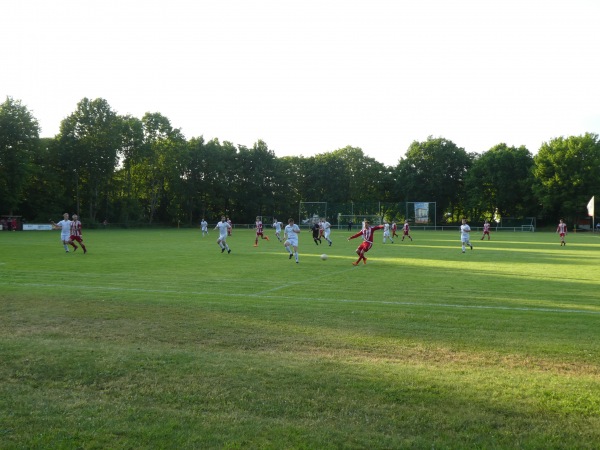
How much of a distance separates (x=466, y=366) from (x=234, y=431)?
332 centimetres

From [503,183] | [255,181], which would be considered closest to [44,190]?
[255,181]

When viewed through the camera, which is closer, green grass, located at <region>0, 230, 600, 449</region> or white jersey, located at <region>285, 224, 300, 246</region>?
green grass, located at <region>0, 230, 600, 449</region>

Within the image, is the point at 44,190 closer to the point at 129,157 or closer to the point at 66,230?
the point at 129,157

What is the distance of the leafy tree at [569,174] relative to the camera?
75.3m

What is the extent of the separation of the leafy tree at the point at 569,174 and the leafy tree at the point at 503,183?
3.68 metres

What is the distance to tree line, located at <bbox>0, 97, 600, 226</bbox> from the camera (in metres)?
72.3

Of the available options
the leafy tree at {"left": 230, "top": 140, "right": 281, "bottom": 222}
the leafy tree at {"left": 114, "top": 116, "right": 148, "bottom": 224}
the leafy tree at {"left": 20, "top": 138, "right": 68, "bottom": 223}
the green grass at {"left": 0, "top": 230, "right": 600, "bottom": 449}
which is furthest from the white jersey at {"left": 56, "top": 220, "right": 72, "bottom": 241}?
the leafy tree at {"left": 230, "top": 140, "right": 281, "bottom": 222}

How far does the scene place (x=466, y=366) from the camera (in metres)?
6.61

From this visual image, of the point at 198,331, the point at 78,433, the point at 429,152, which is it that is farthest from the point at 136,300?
the point at 429,152

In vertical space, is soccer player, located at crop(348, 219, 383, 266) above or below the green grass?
above

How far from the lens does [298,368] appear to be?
21.0ft

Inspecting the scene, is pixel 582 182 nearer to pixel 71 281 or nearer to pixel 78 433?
pixel 71 281

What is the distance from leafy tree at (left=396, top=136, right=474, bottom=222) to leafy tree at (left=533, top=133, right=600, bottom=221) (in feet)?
45.3

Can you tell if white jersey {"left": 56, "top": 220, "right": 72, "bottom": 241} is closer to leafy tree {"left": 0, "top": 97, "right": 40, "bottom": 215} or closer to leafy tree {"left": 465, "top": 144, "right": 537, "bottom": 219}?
leafy tree {"left": 0, "top": 97, "right": 40, "bottom": 215}
